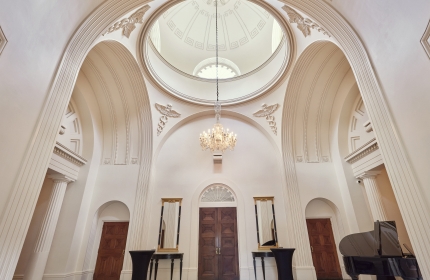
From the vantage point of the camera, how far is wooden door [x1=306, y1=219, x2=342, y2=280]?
661cm

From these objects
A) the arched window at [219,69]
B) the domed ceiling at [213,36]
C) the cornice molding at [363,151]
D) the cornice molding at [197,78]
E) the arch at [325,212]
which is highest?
the domed ceiling at [213,36]

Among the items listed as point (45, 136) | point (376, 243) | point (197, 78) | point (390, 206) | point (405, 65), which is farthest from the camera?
point (197, 78)

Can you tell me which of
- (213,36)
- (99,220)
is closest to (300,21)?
(213,36)

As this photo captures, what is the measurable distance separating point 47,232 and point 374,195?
9.02 meters

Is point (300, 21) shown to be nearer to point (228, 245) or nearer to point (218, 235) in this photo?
point (218, 235)

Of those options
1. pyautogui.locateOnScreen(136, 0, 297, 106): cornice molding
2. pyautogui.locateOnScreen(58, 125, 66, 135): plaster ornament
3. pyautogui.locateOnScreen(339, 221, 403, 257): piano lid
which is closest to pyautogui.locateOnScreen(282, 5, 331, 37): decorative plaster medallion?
pyautogui.locateOnScreen(136, 0, 297, 106): cornice molding

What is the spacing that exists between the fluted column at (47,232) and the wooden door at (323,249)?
7747 mm

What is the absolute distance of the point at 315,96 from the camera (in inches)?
289

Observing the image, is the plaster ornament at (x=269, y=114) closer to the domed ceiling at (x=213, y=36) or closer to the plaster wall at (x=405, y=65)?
the domed ceiling at (x=213, y=36)

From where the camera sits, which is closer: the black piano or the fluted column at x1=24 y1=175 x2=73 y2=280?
the black piano

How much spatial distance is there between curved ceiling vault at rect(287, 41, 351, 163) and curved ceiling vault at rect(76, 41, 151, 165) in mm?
5309

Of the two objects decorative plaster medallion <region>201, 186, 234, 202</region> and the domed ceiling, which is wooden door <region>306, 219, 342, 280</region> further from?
the domed ceiling

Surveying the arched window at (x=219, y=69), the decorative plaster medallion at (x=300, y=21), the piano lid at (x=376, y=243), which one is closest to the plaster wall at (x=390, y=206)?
the piano lid at (x=376, y=243)

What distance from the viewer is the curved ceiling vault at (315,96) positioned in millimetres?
6371
